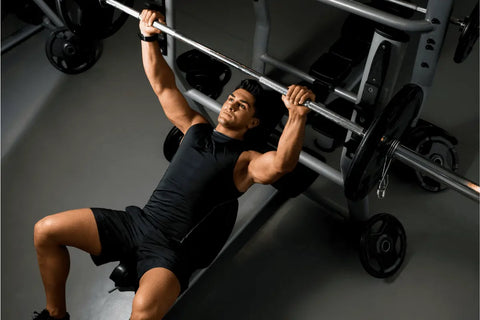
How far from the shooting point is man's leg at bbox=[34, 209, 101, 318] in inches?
59.1

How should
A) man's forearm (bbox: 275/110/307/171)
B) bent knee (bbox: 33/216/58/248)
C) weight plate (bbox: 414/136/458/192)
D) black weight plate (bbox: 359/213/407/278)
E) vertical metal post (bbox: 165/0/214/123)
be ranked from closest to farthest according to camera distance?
man's forearm (bbox: 275/110/307/171)
bent knee (bbox: 33/216/58/248)
vertical metal post (bbox: 165/0/214/123)
black weight plate (bbox: 359/213/407/278)
weight plate (bbox: 414/136/458/192)

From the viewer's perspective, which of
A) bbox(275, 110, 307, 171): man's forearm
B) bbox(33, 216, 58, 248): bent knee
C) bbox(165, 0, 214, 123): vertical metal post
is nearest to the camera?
bbox(275, 110, 307, 171): man's forearm

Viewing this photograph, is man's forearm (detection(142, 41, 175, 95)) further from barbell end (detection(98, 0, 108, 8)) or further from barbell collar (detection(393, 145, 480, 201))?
barbell collar (detection(393, 145, 480, 201))

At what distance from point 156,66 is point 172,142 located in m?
0.57

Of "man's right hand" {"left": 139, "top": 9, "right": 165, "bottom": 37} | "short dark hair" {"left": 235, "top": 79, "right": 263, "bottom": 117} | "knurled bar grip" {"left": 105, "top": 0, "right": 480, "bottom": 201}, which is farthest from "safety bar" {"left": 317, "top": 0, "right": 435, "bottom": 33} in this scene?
"man's right hand" {"left": 139, "top": 9, "right": 165, "bottom": 37}

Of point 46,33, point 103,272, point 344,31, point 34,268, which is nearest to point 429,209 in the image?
point 344,31

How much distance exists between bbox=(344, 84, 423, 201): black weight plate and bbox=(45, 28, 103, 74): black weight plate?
170 cm

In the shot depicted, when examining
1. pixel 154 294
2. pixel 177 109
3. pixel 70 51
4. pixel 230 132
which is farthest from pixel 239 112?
pixel 70 51

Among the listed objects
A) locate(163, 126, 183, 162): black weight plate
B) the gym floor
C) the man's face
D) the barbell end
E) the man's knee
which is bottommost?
the gym floor

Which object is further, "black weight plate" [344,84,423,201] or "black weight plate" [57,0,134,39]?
"black weight plate" [57,0,134,39]

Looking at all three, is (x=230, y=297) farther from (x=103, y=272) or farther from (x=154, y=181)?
A: (x=154, y=181)

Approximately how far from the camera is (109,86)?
259 cm

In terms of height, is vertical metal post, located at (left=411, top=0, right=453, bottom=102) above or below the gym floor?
above

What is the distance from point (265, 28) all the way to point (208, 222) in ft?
3.40
